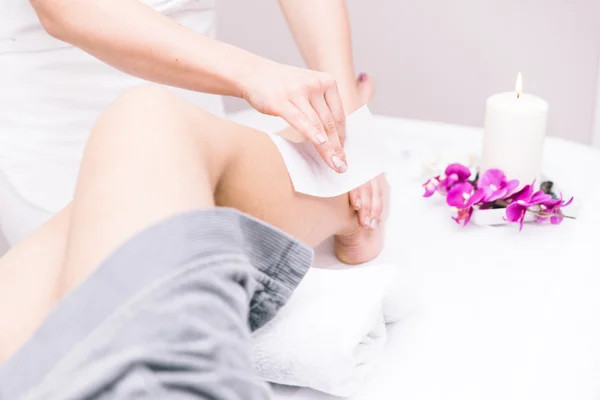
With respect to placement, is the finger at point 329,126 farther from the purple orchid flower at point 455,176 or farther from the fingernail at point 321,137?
the purple orchid flower at point 455,176

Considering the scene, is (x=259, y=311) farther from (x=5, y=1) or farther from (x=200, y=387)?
(x=5, y=1)

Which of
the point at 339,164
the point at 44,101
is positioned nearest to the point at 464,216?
the point at 339,164

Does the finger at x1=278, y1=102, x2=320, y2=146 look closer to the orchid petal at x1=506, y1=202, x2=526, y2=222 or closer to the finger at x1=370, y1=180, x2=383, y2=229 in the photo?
the finger at x1=370, y1=180, x2=383, y2=229

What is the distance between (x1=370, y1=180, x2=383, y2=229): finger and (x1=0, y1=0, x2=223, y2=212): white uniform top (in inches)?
17.1

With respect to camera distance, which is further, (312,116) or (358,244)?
(358,244)

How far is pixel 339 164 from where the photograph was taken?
77 cm

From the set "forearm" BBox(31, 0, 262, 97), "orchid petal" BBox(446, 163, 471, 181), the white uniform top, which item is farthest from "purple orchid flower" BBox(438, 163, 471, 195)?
the white uniform top

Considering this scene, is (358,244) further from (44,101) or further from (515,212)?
(44,101)

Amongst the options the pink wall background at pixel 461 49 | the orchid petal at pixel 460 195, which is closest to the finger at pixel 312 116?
the orchid petal at pixel 460 195

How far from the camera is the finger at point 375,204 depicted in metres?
0.89

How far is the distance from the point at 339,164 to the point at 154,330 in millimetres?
383

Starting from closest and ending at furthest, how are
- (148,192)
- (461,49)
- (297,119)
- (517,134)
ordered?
(148,192) < (297,119) < (517,134) < (461,49)

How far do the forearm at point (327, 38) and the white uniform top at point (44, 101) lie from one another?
8.2 inches

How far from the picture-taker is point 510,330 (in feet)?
2.38
